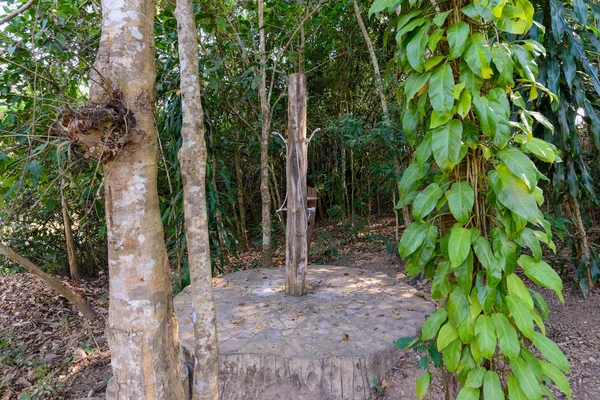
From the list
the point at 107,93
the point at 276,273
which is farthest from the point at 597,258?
the point at 107,93

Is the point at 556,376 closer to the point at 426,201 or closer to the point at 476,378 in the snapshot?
the point at 476,378

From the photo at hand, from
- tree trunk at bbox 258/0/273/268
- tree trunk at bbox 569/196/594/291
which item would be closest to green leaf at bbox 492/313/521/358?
tree trunk at bbox 569/196/594/291

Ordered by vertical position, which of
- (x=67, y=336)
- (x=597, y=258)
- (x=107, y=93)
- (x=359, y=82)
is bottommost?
(x=67, y=336)

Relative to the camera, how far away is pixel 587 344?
2.57 metres

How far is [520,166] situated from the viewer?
104 centimetres

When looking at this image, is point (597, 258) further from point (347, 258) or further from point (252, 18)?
point (252, 18)

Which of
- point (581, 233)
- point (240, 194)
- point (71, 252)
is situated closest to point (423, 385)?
point (581, 233)

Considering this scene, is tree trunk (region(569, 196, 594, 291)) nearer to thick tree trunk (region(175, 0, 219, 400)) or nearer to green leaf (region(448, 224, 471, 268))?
green leaf (region(448, 224, 471, 268))

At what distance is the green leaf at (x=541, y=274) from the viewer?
1.07m

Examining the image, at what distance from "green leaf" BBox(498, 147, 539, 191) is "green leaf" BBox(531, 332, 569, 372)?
475mm

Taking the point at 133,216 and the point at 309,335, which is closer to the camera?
the point at 133,216

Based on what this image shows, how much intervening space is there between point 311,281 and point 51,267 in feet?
12.9

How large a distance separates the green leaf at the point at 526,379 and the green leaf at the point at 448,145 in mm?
615

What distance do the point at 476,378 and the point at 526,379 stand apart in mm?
133
